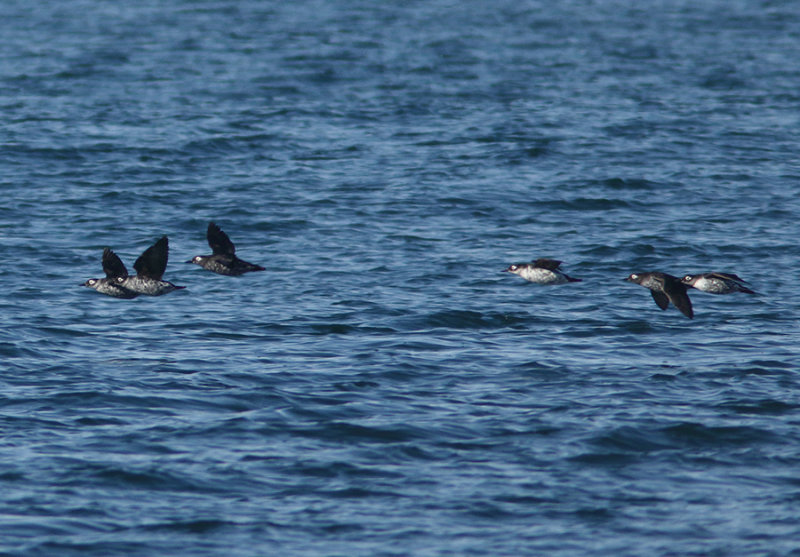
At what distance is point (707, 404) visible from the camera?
1806cm

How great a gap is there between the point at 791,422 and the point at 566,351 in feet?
13.9

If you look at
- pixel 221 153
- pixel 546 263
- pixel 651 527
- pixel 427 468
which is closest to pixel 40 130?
pixel 221 153

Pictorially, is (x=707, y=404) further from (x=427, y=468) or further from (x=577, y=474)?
(x=427, y=468)

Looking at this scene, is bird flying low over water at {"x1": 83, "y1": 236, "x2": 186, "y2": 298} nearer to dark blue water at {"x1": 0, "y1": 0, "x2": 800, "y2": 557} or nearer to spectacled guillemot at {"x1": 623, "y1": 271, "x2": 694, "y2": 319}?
dark blue water at {"x1": 0, "y1": 0, "x2": 800, "y2": 557}

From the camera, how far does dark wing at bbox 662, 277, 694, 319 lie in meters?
19.2

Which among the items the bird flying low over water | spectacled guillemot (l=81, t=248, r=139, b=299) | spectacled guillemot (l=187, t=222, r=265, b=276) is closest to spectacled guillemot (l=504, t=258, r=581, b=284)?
spectacled guillemot (l=187, t=222, r=265, b=276)

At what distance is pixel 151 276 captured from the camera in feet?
65.4

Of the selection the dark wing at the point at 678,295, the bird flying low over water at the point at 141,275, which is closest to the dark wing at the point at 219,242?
the bird flying low over water at the point at 141,275

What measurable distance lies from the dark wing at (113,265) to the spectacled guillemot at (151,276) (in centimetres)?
14

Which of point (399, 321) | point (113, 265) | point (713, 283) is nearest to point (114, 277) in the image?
point (113, 265)

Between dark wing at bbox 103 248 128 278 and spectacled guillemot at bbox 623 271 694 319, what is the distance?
28.0 feet

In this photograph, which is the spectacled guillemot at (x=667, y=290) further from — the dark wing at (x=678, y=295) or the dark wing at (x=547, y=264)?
the dark wing at (x=547, y=264)

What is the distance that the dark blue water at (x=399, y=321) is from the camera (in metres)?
14.7

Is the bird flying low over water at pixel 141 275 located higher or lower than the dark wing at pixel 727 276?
higher
